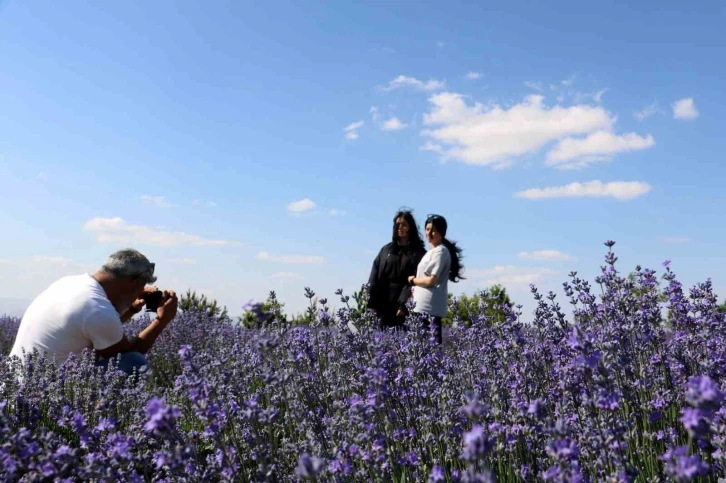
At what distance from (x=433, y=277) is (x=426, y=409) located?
3.62 meters

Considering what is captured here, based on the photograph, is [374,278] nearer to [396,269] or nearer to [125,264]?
[396,269]

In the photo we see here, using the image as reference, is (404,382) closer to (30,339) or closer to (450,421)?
(450,421)

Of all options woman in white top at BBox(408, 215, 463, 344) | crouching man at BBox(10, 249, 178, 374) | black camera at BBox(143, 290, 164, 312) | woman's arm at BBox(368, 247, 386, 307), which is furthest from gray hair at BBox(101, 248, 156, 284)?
woman's arm at BBox(368, 247, 386, 307)

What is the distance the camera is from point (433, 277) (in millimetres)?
5992

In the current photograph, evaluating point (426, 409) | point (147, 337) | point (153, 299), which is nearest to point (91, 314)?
point (147, 337)

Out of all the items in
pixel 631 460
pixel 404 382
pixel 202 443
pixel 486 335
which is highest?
pixel 486 335

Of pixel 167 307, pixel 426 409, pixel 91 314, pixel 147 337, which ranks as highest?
pixel 167 307

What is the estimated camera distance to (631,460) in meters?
2.21

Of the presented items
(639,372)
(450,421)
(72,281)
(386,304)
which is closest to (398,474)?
(450,421)

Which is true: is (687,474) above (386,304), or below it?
below

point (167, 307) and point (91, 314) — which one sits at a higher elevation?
point (167, 307)

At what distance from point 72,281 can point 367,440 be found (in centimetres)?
308

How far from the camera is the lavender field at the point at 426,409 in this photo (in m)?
1.74

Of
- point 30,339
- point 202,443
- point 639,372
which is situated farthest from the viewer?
point 30,339
